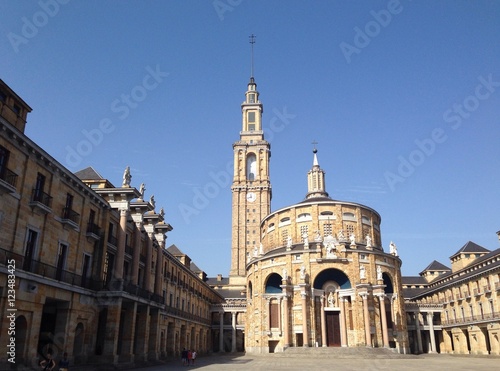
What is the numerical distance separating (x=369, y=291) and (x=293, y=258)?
32.6ft

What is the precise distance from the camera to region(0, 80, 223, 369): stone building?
19984mm

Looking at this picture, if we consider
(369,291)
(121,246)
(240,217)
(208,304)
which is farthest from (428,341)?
(121,246)

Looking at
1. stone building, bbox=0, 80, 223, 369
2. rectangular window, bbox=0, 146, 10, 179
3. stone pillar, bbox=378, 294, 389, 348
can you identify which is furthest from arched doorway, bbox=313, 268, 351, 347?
rectangular window, bbox=0, 146, 10, 179

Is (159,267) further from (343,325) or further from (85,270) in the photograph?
(343,325)

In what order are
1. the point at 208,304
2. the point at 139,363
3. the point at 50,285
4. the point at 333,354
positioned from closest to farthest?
the point at 50,285
the point at 139,363
the point at 333,354
the point at 208,304

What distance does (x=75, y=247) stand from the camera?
25.9 m

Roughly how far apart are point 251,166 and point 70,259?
7677 centimetres

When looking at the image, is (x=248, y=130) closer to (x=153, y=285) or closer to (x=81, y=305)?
(x=153, y=285)

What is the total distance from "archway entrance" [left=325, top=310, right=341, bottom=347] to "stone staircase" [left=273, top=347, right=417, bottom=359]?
3.67m

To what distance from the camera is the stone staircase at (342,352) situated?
139 ft

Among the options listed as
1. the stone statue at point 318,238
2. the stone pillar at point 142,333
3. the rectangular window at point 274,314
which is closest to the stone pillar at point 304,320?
the rectangular window at point 274,314

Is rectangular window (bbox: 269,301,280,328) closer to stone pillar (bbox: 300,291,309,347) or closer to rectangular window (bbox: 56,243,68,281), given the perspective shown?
stone pillar (bbox: 300,291,309,347)

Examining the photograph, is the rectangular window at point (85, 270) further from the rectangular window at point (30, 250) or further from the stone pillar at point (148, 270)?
the stone pillar at point (148, 270)

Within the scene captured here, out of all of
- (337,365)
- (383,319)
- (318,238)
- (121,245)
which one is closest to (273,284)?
(318,238)
